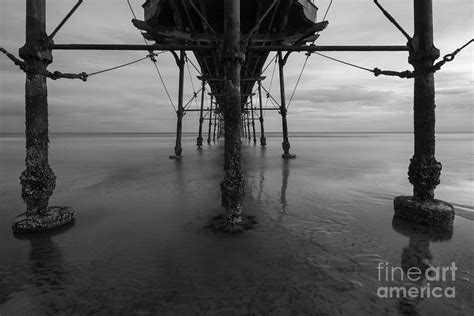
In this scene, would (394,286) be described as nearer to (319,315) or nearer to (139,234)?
(319,315)

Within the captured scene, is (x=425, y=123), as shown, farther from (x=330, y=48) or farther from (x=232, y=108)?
(x=232, y=108)

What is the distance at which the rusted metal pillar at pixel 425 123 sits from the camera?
3908 mm

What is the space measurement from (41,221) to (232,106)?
129 inches

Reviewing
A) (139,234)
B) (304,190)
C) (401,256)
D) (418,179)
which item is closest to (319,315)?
(401,256)

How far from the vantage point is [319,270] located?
9.08ft

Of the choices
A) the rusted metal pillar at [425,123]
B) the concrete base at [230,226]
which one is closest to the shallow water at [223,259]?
the concrete base at [230,226]

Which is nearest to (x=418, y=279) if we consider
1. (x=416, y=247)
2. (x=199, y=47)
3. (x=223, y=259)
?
(x=416, y=247)

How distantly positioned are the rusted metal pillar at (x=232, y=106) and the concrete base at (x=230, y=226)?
4 cm

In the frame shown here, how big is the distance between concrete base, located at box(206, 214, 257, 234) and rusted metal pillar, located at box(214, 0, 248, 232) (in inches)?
1.8

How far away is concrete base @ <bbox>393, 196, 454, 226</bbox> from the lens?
3881 mm

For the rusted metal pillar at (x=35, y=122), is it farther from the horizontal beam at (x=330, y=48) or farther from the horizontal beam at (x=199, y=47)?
the horizontal beam at (x=330, y=48)

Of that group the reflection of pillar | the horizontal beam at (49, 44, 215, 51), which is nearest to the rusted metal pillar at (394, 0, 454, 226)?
the reflection of pillar

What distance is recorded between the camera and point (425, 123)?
13.1 feet

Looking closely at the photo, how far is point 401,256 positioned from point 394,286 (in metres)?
0.75
